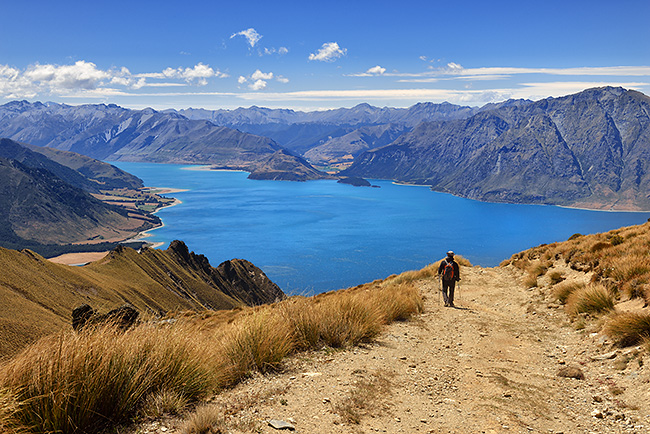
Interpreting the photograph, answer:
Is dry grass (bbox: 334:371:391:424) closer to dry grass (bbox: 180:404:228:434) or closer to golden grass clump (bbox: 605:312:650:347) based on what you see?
dry grass (bbox: 180:404:228:434)

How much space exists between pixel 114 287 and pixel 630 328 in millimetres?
52096

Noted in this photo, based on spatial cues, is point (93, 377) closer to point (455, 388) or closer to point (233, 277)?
point (455, 388)

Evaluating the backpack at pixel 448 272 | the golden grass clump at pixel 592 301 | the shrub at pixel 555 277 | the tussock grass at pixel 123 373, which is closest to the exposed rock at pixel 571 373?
the golden grass clump at pixel 592 301

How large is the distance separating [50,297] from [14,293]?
14.2 ft

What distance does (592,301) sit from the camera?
547 inches

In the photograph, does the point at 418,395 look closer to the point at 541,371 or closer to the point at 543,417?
the point at 543,417

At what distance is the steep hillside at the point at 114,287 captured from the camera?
89.0 feet

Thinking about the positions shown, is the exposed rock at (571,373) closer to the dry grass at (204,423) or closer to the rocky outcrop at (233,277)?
the dry grass at (204,423)

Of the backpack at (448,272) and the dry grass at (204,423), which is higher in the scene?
the dry grass at (204,423)

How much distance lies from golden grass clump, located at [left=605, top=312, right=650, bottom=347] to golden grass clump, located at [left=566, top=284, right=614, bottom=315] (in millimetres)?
2618

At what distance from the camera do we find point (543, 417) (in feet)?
24.4

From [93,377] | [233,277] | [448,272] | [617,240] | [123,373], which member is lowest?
[233,277]

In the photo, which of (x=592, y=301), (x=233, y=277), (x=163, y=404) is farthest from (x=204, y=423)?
(x=233, y=277)

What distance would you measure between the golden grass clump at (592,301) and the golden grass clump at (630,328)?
103 inches
